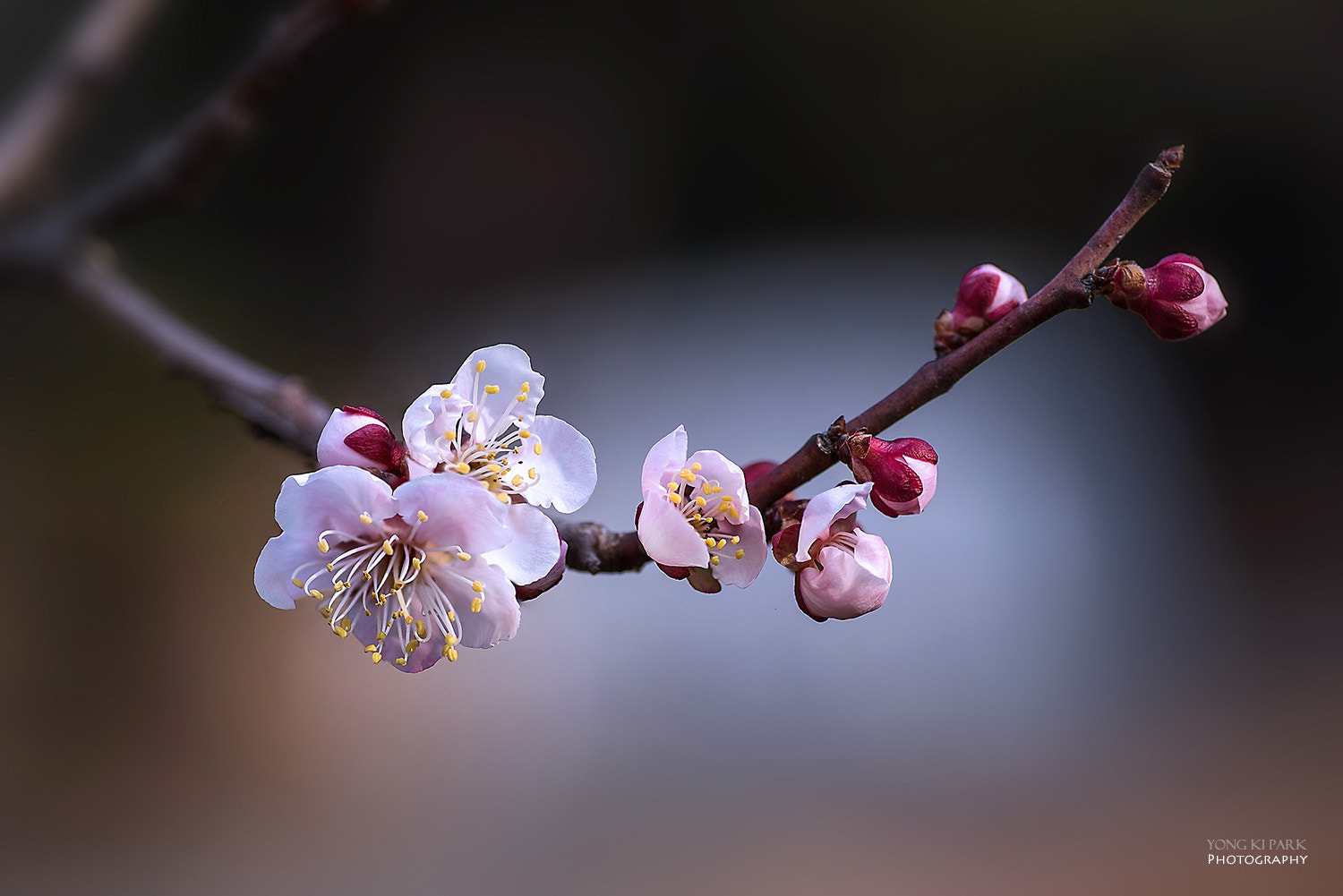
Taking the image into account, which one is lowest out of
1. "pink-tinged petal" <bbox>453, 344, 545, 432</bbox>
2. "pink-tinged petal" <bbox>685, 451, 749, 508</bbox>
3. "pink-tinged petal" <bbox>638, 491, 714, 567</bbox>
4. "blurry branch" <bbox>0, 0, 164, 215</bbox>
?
"pink-tinged petal" <bbox>638, 491, 714, 567</bbox>

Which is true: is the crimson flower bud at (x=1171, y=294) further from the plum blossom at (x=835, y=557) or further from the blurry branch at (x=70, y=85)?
the blurry branch at (x=70, y=85)

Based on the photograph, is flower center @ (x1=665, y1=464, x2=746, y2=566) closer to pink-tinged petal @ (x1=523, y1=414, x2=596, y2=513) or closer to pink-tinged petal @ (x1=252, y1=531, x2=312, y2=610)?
pink-tinged petal @ (x1=523, y1=414, x2=596, y2=513)

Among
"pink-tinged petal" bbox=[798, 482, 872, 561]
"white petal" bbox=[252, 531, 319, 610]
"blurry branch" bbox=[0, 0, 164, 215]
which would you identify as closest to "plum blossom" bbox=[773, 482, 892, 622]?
"pink-tinged petal" bbox=[798, 482, 872, 561]

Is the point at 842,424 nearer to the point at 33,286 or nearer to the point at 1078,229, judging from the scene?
the point at 33,286

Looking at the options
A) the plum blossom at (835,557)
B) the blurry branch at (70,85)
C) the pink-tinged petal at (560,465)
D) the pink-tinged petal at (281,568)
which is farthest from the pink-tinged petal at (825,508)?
the blurry branch at (70,85)

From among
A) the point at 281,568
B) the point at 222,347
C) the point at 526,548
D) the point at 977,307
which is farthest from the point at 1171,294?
the point at 222,347

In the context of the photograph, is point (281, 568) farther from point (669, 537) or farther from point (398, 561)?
point (669, 537)

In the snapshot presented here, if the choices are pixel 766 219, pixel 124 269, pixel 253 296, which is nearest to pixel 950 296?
pixel 766 219
